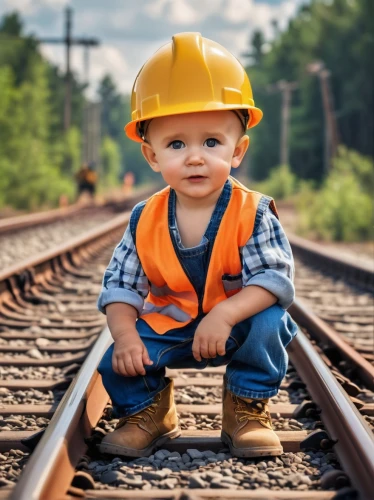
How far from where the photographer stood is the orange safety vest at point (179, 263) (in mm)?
2754

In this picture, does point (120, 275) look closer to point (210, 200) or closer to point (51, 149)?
point (210, 200)

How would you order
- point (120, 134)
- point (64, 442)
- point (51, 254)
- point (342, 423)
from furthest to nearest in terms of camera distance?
point (120, 134) → point (51, 254) → point (342, 423) → point (64, 442)

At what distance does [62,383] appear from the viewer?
3557mm

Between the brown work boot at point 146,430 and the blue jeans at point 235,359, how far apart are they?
4cm

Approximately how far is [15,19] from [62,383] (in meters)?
50.1

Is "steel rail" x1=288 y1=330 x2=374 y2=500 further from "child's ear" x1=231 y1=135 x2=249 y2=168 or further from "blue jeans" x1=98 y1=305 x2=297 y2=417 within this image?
"child's ear" x1=231 y1=135 x2=249 y2=168

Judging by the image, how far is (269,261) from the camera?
8.90ft

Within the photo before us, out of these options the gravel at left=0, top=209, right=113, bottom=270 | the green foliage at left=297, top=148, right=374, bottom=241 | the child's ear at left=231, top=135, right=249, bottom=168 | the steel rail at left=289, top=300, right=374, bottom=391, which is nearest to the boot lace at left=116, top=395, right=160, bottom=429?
the child's ear at left=231, top=135, right=249, bottom=168

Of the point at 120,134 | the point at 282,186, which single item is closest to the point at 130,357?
the point at 282,186

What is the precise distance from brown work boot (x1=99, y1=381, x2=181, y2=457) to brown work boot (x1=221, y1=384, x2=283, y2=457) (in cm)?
20

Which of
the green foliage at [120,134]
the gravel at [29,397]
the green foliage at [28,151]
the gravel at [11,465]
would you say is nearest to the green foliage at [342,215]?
the gravel at [29,397]

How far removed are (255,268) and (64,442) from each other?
860mm

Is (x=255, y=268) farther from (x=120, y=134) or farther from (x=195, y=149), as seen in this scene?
(x=120, y=134)

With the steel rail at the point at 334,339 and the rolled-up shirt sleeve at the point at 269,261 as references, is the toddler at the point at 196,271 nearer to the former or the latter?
the rolled-up shirt sleeve at the point at 269,261
